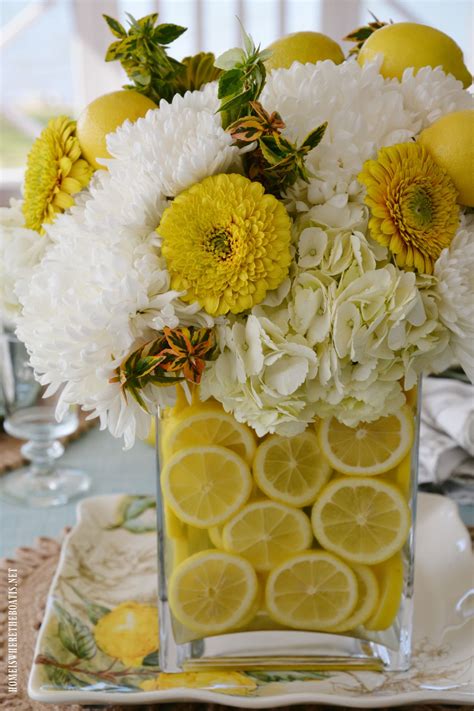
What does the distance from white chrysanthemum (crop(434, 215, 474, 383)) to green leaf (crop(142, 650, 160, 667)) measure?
36 centimetres

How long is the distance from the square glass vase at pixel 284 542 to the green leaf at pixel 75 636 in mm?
73

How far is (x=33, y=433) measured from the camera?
111 cm

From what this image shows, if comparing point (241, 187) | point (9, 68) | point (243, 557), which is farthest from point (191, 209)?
point (9, 68)

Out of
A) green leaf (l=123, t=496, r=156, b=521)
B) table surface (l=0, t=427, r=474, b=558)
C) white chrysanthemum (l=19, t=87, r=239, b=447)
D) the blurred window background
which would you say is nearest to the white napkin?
table surface (l=0, t=427, r=474, b=558)

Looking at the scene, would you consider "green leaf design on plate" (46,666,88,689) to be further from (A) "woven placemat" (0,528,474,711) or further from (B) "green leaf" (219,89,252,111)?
(B) "green leaf" (219,89,252,111)

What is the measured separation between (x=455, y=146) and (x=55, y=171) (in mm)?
294

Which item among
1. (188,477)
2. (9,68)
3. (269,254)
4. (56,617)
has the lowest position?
(56,617)

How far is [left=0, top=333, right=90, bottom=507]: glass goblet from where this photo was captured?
1062mm

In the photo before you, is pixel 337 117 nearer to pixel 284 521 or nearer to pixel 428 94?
pixel 428 94

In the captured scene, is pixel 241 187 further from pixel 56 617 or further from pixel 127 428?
pixel 56 617

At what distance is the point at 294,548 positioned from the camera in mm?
663

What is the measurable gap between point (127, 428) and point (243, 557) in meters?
0.16

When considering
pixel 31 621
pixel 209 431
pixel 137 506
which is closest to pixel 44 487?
pixel 137 506

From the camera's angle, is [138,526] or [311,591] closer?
[311,591]
